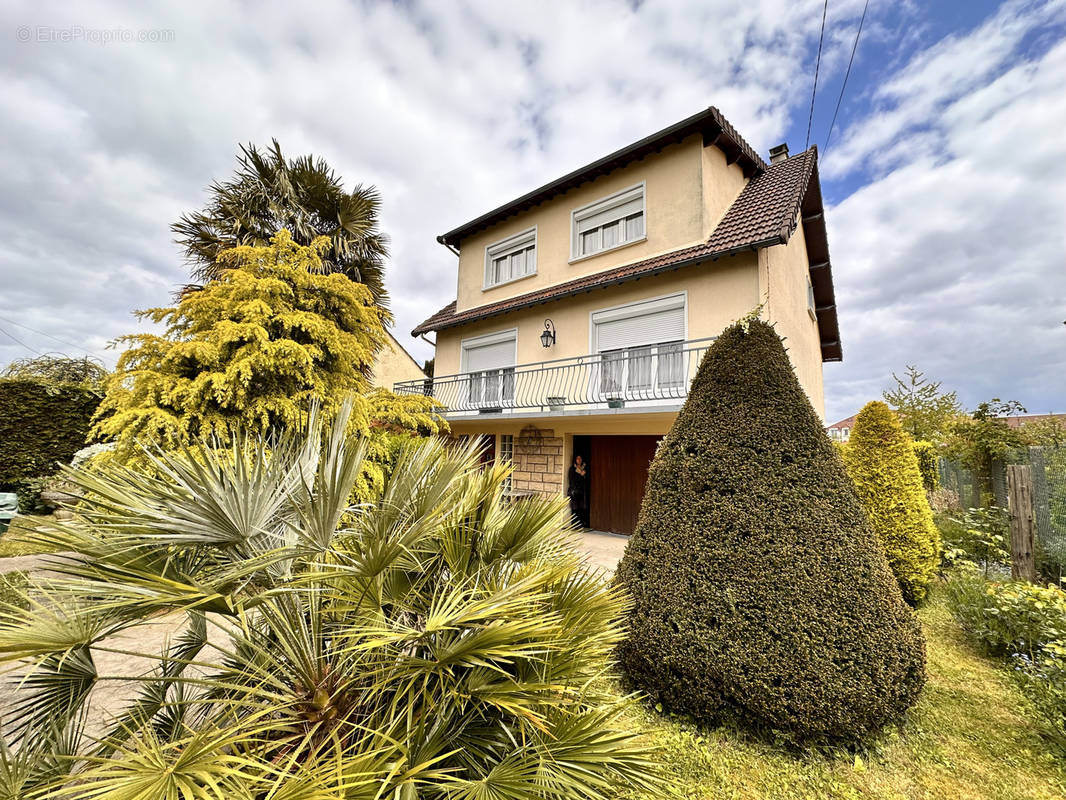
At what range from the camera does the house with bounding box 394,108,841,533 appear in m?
9.01

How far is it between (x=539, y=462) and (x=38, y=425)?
12.7 metres

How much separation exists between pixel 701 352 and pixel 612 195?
4.90 m

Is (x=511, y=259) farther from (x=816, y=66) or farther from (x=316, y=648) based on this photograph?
(x=316, y=648)

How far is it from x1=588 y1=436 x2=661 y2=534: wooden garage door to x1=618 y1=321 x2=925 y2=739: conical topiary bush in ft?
24.7

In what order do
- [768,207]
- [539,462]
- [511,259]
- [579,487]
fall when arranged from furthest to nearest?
[511,259] → [579,487] → [539,462] → [768,207]

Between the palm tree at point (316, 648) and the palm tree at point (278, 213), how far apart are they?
33.8 feet

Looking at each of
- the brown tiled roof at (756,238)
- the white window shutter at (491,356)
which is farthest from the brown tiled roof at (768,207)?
the white window shutter at (491,356)

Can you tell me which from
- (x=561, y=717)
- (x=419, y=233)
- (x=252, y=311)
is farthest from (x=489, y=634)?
(x=419, y=233)

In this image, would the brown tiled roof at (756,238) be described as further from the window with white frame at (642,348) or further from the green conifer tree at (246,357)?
the green conifer tree at (246,357)

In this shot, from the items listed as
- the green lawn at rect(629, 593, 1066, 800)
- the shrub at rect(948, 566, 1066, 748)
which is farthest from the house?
the green lawn at rect(629, 593, 1066, 800)

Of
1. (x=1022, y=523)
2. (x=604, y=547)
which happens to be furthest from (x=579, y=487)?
(x=1022, y=523)

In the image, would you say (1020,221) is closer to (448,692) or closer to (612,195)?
(612,195)

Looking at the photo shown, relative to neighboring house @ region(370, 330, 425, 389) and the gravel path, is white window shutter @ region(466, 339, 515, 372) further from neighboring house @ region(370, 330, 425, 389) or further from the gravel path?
the gravel path

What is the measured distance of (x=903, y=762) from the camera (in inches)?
109
